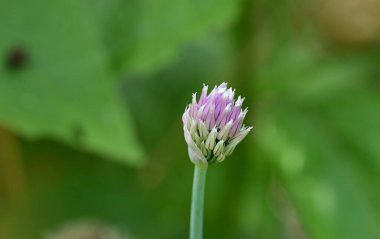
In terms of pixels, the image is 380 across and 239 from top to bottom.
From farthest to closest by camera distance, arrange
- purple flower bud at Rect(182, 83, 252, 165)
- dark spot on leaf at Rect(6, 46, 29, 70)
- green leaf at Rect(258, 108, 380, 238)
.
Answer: green leaf at Rect(258, 108, 380, 238), dark spot on leaf at Rect(6, 46, 29, 70), purple flower bud at Rect(182, 83, 252, 165)

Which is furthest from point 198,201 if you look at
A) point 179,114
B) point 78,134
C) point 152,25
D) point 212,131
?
point 179,114

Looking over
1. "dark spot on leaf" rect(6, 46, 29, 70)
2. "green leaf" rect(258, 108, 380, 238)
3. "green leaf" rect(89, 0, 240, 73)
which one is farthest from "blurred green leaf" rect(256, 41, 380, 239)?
"dark spot on leaf" rect(6, 46, 29, 70)

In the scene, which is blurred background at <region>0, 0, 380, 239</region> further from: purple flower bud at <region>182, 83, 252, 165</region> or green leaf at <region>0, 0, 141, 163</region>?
purple flower bud at <region>182, 83, 252, 165</region>

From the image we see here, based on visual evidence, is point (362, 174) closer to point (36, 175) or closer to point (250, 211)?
point (250, 211)

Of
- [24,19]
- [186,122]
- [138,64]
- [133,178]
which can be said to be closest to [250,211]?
[133,178]

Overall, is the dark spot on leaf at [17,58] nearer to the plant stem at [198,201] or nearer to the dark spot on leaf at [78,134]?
the dark spot on leaf at [78,134]

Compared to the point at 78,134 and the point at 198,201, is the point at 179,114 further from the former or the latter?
the point at 198,201
